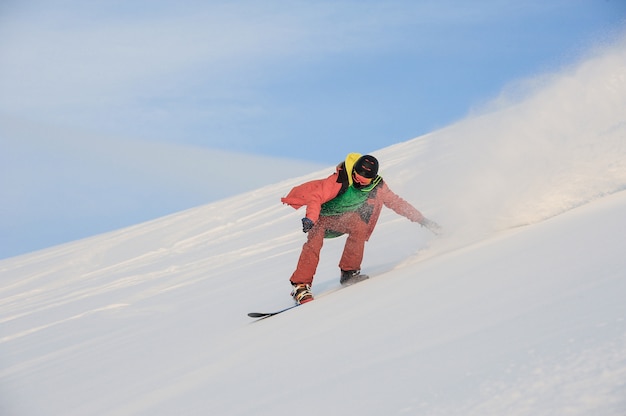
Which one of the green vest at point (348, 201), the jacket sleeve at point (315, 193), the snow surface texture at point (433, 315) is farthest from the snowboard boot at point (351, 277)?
the jacket sleeve at point (315, 193)

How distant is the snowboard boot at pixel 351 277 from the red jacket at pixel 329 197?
34cm

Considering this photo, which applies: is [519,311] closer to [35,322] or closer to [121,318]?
[121,318]

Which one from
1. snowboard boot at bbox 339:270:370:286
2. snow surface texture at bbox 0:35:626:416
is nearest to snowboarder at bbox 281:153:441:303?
snowboard boot at bbox 339:270:370:286

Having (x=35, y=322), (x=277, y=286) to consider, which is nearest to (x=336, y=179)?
(x=277, y=286)

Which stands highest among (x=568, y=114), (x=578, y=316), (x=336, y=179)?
(x=568, y=114)

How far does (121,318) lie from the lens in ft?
25.4

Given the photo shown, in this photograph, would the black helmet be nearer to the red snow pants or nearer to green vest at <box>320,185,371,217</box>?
green vest at <box>320,185,371,217</box>

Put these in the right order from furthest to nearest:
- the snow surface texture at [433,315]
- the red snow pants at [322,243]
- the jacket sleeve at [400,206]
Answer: the jacket sleeve at [400,206], the red snow pants at [322,243], the snow surface texture at [433,315]

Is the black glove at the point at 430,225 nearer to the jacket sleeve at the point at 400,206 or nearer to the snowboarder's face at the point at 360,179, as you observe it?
the jacket sleeve at the point at 400,206

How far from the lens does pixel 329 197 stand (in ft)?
17.6

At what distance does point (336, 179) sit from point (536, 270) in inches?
94.6

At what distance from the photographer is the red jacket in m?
5.25

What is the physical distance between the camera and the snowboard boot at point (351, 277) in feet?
18.1

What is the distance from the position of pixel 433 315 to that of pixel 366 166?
2422mm
